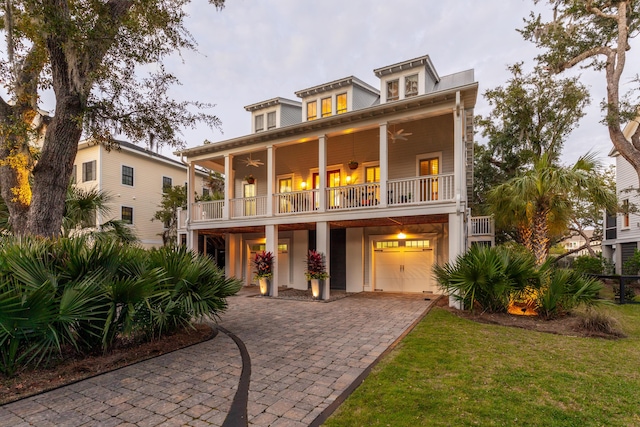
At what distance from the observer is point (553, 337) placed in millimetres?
5859

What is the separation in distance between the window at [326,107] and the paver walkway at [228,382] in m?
9.43

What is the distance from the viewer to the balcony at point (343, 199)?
958cm

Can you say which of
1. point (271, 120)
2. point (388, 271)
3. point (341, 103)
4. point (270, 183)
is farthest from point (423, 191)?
point (271, 120)

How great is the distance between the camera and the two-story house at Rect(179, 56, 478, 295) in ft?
31.4

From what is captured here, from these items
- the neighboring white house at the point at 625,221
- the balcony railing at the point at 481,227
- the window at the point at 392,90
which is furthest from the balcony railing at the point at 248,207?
the neighboring white house at the point at 625,221

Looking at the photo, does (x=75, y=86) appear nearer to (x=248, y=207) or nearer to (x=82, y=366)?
(x=82, y=366)

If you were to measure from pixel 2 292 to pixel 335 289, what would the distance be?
1031cm

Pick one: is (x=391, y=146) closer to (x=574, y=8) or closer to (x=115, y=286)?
(x=574, y=8)

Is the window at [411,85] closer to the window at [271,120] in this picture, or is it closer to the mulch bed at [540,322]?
the window at [271,120]

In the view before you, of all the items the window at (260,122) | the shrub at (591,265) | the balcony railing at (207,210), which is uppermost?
the window at (260,122)

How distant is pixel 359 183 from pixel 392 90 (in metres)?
4.00

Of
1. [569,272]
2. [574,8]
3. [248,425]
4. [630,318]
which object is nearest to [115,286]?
[248,425]

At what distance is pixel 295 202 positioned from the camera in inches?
467

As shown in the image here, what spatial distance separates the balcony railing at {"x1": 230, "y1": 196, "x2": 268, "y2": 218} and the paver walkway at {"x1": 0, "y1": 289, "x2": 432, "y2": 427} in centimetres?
612
